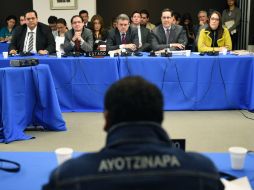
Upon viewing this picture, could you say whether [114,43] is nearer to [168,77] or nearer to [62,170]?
[168,77]

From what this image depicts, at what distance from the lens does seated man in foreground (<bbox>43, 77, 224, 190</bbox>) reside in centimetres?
83

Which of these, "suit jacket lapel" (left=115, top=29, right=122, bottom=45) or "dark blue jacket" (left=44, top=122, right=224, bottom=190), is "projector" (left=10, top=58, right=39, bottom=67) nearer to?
"suit jacket lapel" (left=115, top=29, right=122, bottom=45)

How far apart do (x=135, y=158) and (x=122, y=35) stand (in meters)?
4.43

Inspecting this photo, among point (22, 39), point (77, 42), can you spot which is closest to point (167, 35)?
point (77, 42)

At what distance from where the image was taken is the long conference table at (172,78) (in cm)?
427

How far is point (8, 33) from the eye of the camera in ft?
26.2

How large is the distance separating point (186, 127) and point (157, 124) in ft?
9.84

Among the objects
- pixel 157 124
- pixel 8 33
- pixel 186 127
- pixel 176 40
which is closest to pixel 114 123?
pixel 157 124

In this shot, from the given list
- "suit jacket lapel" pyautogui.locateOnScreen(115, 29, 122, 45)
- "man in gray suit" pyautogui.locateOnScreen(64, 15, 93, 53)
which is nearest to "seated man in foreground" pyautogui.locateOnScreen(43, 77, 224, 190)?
"man in gray suit" pyautogui.locateOnScreen(64, 15, 93, 53)

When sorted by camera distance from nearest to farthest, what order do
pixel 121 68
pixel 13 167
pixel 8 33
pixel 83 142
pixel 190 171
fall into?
pixel 190 171
pixel 13 167
pixel 83 142
pixel 121 68
pixel 8 33

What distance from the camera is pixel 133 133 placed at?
860 millimetres

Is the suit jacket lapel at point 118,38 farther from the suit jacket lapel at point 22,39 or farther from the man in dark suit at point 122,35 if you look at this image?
the suit jacket lapel at point 22,39

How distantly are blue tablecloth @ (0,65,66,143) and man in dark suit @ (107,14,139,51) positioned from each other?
162cm

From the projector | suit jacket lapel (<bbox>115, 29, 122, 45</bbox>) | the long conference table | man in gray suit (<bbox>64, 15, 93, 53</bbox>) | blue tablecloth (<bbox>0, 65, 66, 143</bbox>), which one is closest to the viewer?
blue tablecloth (<bbox>0, 65, 66, 143</bbox>)
